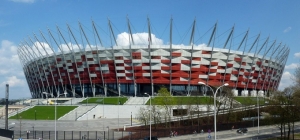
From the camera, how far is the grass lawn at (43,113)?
77.0 m

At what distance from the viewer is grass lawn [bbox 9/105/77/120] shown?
3030 inches

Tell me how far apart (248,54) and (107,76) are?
144 feet

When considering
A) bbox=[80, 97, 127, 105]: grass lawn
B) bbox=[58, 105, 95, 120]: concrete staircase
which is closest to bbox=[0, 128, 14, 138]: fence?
bbox=[58, 105, 95, 120]: concrete staircase

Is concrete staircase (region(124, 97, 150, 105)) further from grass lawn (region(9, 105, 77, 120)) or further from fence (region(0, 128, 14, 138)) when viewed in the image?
fence (region(0, 128, 14, 138))

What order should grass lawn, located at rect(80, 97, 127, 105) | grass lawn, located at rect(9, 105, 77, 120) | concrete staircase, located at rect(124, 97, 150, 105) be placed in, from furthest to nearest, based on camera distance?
grass lawn, located at rect(80, 97, 127, 105) < concrete staircase, located at rect(124, 97, 150, 105) < grass lawn, located at rect(9, 105, 77, 120)

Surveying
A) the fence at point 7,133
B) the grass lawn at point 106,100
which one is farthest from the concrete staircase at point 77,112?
the fence at point 7,133

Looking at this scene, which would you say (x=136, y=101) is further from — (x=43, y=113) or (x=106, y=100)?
(x=43, y=113)

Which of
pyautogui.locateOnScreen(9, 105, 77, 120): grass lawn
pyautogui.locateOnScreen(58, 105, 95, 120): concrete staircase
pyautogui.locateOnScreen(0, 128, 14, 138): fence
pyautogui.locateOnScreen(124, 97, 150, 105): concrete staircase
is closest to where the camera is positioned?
pyautogui.locateOnScreen(0, 128, 14, 138): fence

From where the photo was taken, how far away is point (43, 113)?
265 feet

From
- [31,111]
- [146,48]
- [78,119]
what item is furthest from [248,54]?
[31,111]

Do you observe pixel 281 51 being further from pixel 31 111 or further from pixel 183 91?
pixel 31 111

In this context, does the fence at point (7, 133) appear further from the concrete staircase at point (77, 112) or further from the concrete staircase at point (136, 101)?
the concrete staircase at point (136, 101)

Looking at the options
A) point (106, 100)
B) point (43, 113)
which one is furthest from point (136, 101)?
point (43, 113)

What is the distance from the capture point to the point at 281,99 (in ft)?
155
